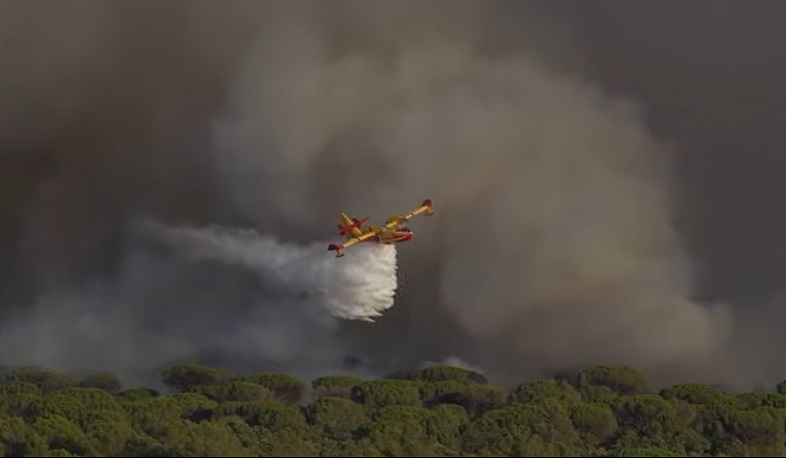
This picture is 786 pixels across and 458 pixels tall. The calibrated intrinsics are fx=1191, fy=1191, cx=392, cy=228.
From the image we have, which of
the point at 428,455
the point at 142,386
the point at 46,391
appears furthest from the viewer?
the point at 142,386

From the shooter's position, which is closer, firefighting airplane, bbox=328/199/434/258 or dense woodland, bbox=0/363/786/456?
dense woodland, bbox=0/363/786/456

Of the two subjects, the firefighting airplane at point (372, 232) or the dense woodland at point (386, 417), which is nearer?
the dense woodland at point (386, 417)

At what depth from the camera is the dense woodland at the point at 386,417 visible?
7881cm

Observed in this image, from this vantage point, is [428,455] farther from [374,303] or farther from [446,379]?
[446,379]

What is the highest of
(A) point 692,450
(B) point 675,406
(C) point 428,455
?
(B) point 675,406

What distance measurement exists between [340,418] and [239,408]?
1047 cm

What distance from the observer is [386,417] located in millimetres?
96250

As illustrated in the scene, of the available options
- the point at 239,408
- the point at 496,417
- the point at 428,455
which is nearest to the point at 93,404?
the point at 239,408

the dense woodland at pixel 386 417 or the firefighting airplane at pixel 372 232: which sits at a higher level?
the firefighting airplane at pixel 372 232

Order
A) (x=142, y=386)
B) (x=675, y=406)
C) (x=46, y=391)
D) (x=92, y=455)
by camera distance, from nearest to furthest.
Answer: (x=92, y=455)
(x=675, y=406)
(x=46, y=391)
(x=142, y=386)

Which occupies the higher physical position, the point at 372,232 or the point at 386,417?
the point at 372,232

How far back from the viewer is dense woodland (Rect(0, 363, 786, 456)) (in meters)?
78.8

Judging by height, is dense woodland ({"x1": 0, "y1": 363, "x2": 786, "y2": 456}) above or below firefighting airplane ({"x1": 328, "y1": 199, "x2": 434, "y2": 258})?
below

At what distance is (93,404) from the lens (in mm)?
105062
